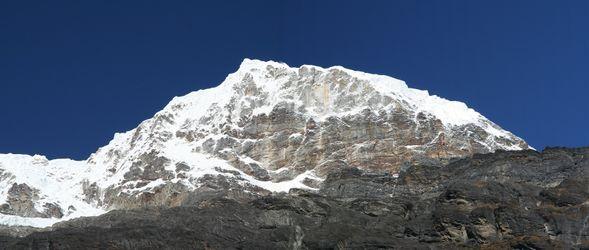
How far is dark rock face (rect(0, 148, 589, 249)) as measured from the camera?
294 feet

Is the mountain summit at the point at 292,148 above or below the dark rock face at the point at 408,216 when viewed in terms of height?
above

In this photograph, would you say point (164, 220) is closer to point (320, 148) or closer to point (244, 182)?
point (244, 182)

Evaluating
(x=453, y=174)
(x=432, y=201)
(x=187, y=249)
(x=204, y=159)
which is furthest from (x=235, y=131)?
(x=187, y=249)

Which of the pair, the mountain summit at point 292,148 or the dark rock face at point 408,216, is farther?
the mountain summit at point 292,148

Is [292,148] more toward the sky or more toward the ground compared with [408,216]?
more toward the sky

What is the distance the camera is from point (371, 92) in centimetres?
19275

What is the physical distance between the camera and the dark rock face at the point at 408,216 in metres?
89.7

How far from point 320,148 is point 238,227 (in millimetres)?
80821

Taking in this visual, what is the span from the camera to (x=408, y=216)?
103438 millimetres

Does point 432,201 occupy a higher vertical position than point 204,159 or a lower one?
lower

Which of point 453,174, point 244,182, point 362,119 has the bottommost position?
point 453,174

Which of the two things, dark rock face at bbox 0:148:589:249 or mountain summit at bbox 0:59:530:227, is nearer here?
dark rock face at bbox 0:148:589:249

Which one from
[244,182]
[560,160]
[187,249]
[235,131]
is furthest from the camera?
[235,131]

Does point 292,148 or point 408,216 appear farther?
point 292,148
